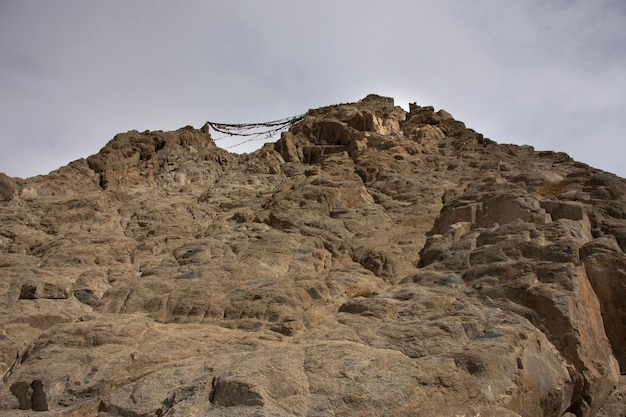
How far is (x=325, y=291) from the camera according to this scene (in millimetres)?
11023

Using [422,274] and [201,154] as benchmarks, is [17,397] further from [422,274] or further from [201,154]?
[201,154]

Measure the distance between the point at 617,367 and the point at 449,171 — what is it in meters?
9.74

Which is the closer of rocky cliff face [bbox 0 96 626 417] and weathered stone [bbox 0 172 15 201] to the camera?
rocky cliff face [bbox 0 96 626 417]

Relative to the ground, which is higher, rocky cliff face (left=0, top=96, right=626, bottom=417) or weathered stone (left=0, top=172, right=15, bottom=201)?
weathered stone (left=0, top=172, right=15, bottom=201)

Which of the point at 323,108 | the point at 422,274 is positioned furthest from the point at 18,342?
the point at 323,108

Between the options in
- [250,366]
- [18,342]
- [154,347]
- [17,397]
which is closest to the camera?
[250,366]

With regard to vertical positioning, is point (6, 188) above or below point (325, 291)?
above

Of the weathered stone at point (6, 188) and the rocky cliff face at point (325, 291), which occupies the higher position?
the weathered stone at point (6, 188)

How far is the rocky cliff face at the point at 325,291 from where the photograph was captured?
7398 millimetres

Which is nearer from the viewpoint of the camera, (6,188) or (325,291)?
(325,291)

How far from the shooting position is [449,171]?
1848 cm

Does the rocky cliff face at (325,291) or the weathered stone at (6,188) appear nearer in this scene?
the rocky cliff face at (325,291)

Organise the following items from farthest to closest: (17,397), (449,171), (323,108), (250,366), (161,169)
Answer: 1. (323,108)
2. (161,169)
3. (449,171)
4. (17,397)
5. (250,366)

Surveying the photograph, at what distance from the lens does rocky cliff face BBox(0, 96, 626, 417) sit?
740 centimetres
